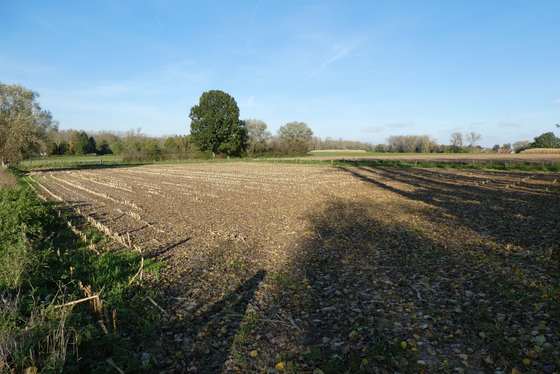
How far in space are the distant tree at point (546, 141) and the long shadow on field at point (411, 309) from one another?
336 ft

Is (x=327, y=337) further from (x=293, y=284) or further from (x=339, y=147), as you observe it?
(x=339, y=147)

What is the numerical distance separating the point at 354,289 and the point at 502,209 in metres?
12.9

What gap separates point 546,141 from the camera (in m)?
88.8

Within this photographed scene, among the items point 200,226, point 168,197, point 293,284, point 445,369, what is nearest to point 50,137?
point 168,197

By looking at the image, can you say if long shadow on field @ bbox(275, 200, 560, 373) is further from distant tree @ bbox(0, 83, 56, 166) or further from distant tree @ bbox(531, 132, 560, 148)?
distant tree @ bbox(531, 132, 560, 148)

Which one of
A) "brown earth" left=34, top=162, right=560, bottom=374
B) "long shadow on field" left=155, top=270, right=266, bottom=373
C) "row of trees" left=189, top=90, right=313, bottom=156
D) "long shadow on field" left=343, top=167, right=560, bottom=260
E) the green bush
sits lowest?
"long shadow on field" left=155, top=270, right=266, bottom=373

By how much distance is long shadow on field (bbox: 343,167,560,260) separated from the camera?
1138 cm

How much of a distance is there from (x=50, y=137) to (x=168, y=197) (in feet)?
129

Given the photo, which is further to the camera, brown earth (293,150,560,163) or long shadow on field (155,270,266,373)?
brown earth (293,150,560,163)

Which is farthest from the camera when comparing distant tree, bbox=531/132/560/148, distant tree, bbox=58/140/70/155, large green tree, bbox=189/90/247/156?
distant tree, bbox=58/140/70/155

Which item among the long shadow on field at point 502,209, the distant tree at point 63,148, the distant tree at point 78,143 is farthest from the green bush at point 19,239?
the distant tree at point 78,143

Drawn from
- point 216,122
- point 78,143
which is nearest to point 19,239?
point 216,122

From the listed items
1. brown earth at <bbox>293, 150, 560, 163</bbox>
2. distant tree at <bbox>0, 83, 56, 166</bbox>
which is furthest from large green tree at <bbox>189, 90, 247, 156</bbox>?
distant tree at <bbox>0, 83, 56, 166</bbox>

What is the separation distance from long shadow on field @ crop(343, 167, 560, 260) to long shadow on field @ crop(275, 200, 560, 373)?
115 inches
